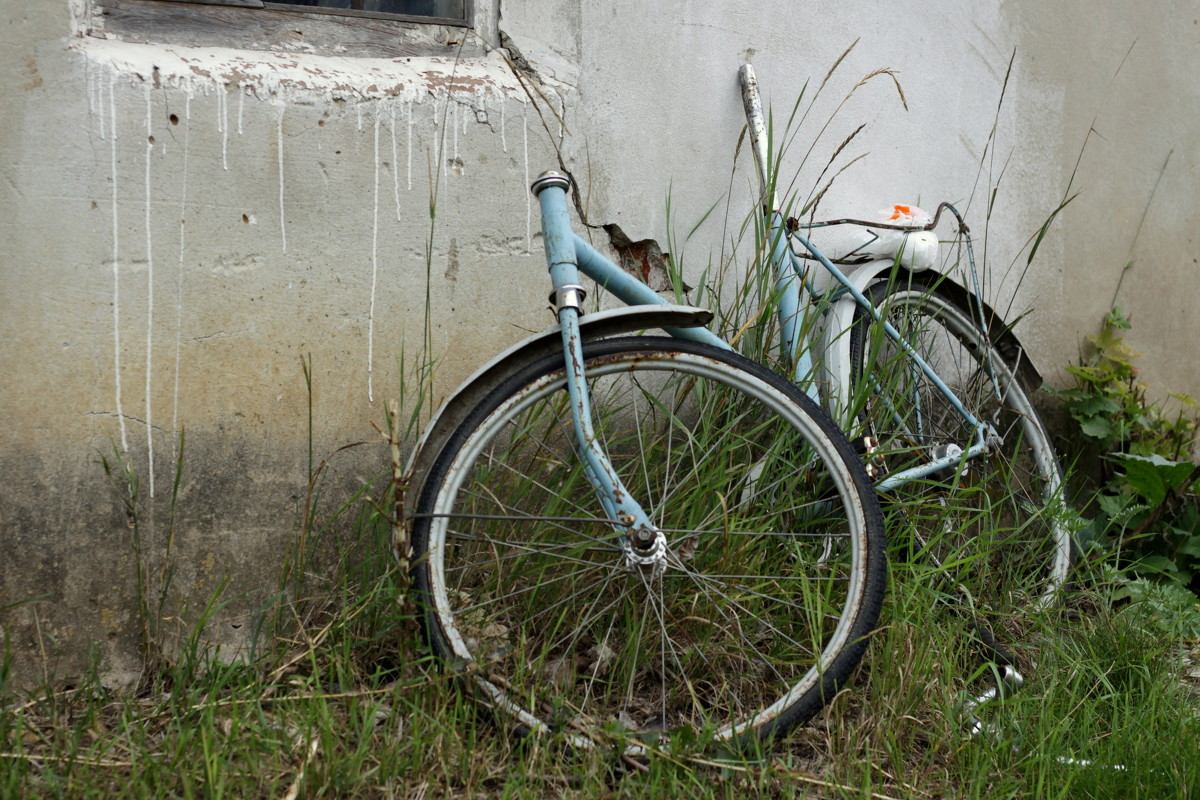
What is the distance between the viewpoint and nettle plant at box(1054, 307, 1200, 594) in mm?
3045

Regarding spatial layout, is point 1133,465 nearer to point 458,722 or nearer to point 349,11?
point 458,722

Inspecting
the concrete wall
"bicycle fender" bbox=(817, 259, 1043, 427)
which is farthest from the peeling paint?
"bicycle fender" bbox=(817, 259, 1043, 427)

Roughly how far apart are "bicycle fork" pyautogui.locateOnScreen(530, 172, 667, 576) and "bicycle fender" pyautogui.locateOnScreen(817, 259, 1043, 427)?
0.76 meters

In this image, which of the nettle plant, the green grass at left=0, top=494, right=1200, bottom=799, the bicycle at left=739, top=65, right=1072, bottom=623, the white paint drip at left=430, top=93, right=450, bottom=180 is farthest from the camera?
the nettle plant

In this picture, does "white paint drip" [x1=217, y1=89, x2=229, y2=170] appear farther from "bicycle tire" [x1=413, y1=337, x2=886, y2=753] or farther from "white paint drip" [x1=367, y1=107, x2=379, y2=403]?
"bicycle tire" [x1=413, y1=337, x2=886, y2=753]

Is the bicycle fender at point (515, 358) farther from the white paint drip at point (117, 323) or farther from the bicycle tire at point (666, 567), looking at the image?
the white paint drip at point (117, 323)

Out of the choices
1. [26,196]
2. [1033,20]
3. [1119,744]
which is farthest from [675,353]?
[1033,20]

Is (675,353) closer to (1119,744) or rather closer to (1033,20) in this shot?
(1119,744)

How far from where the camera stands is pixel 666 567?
6.55 ft

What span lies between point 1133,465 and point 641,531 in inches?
76.8

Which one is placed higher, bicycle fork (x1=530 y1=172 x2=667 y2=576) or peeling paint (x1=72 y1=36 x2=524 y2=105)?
peeling paint (x1=72 y1=36 x2=524 y2=105)

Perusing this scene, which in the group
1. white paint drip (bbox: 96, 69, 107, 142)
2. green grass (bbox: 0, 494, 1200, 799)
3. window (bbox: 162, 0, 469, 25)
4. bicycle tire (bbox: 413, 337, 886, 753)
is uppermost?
window (bbox: 162, 0, 469, 25)

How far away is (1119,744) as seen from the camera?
2049 mm

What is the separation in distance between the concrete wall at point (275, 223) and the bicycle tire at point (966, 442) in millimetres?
447
